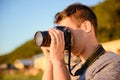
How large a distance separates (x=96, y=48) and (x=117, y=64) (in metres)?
0.20

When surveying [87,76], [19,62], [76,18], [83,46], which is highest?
[76,18]

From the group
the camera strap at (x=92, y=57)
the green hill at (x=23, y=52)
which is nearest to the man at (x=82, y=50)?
the camera strap at (x=92, y=57)

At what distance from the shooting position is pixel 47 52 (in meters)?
2.32

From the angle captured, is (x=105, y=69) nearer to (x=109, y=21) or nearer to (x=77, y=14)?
(x=77, y=14)

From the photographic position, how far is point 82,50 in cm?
226

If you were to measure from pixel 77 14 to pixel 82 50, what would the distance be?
250 mm

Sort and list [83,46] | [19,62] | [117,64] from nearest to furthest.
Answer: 1. [117,64]
2. [83,46]
3. [19,62]

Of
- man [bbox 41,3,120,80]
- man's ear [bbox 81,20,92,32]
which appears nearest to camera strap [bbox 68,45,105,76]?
man [bbox 41,3,120,80]

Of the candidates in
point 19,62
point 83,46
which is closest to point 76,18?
point 83,46

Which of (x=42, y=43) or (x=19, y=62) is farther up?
(x=42, y=43)

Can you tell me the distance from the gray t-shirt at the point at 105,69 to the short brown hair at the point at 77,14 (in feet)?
0.96

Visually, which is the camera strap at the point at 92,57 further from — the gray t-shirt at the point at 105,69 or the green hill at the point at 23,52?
the green hill at the point at 23,52

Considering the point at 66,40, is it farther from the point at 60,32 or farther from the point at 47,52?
the point at 47,52

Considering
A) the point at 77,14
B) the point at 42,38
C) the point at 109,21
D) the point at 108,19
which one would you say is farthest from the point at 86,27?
the point at 108,19
